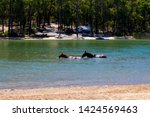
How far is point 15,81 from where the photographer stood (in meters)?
30.4

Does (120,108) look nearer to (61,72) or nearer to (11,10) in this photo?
(61,72)

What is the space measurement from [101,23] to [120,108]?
132 meters

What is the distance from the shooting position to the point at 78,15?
138 meters

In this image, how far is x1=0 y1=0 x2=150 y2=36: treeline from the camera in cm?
13125

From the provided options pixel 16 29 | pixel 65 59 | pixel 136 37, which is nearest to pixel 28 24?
pixel 16 29

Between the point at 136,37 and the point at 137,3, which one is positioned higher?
the point at 137,3

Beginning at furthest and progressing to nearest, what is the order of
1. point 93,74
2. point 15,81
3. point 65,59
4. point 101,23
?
point 101,23
point 65,59
point 93,74
point 15,81

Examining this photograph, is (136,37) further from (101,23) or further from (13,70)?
(13,70)

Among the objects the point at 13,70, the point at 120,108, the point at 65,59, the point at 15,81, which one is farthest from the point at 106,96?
the point at 65,59

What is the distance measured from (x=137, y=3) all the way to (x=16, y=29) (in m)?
41.7

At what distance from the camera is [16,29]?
13275 centimetres

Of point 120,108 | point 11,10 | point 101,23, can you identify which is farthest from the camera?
point 101,23

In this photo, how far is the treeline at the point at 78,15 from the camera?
13125 cm

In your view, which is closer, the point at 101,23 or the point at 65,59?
the point at 65,59
